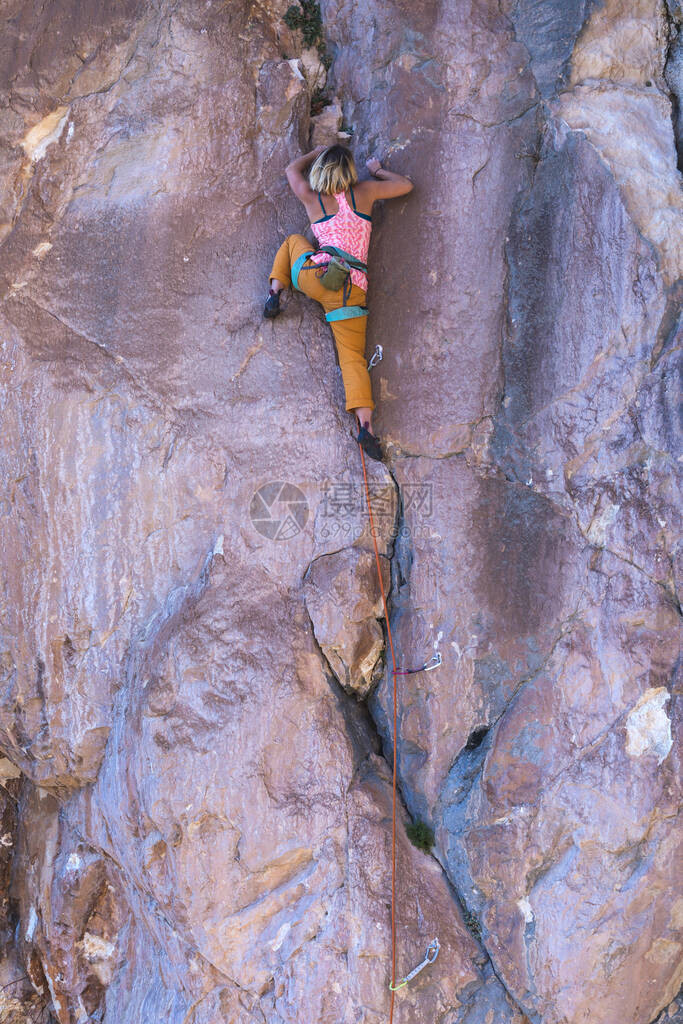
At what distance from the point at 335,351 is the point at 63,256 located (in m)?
1.53

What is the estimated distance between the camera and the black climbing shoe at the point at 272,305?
4.11 metres

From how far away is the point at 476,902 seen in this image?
3.76m

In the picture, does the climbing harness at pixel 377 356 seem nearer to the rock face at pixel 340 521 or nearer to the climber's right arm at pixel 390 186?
the rock face at pixel 340 521

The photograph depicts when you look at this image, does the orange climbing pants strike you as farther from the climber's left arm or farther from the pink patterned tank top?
the climber's left arm

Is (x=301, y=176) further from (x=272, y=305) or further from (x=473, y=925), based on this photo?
(x=473, y=925)

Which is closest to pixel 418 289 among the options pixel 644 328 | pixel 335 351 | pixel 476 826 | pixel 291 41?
pixel 335 351

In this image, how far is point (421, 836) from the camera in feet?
12.7

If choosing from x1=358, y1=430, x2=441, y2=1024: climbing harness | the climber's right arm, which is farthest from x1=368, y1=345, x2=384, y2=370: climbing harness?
the climber's right arm

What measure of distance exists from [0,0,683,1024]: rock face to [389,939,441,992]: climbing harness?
0.17 ft

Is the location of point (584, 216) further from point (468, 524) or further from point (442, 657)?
point (442, 657)

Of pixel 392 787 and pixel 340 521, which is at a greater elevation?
pixel 340 521

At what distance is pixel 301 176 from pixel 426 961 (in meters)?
3.80

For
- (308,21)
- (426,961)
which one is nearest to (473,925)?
(426,961)

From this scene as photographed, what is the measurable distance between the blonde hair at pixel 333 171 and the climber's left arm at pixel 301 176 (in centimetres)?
6
